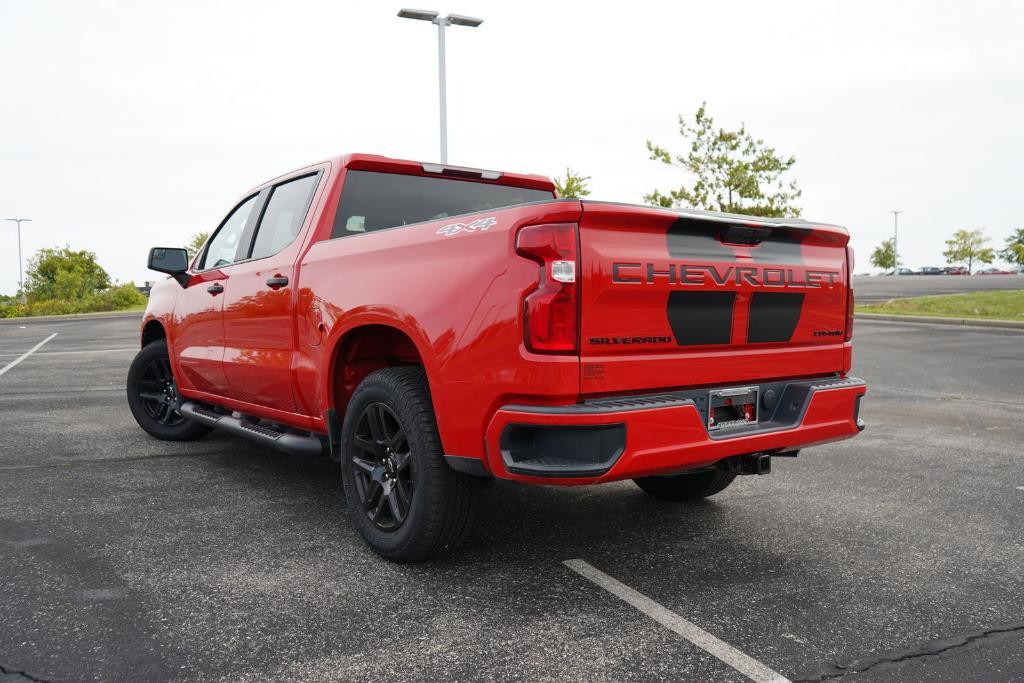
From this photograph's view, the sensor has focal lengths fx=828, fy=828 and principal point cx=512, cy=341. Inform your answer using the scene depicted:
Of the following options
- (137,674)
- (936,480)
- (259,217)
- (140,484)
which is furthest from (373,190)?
(936,480)

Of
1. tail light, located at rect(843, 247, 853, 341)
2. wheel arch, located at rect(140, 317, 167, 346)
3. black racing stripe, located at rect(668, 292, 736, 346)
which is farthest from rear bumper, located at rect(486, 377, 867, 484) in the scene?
wheel arch, located at rect(140, 317, 167, 346)

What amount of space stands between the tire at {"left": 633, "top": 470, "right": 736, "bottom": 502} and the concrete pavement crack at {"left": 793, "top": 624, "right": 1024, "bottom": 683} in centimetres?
160

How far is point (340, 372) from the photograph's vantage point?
414cm

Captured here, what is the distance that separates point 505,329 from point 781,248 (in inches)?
55.8

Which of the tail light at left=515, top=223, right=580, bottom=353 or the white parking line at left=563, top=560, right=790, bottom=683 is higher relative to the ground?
the tail light at left=515, top=223, right=580, bottom=353

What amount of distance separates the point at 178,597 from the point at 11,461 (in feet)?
10.8

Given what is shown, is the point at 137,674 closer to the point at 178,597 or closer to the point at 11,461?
the point at 178,597

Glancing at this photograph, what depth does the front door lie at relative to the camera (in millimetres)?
5305

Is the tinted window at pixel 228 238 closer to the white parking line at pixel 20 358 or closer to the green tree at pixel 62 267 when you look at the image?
the white parking line at pixel 20 358

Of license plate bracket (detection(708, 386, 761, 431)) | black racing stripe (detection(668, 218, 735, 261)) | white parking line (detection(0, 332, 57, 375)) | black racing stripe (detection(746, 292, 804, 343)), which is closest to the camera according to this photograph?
black racing stripe (detection(668, 218, 735, 261))

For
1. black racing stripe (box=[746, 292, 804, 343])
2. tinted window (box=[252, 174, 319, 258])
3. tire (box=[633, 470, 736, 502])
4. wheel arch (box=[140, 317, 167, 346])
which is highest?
tinted window (box=[252, 174, 319, 258])

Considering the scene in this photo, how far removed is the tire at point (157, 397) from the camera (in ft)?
21.3

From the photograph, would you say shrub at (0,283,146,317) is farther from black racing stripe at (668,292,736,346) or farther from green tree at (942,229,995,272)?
green tree at (942,229,995,272)

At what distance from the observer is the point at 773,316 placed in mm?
3607
